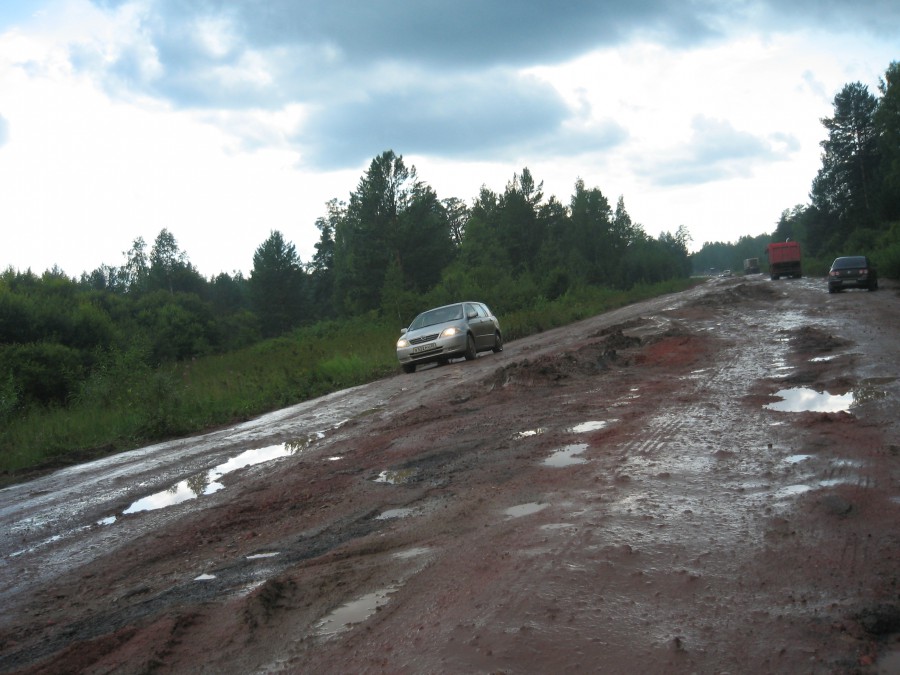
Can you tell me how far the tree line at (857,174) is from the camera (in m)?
67.1

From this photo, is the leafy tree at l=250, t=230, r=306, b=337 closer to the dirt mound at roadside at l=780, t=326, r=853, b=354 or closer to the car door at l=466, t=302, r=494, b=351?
the car door at l=466, t=302, r=494, b=351

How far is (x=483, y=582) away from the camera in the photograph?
3824 millimetres

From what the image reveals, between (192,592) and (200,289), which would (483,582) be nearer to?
(192,592)

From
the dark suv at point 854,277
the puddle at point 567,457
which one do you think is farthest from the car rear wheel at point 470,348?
the dark suv at point 854,277

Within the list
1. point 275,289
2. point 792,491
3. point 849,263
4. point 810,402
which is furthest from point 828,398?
point 275,289

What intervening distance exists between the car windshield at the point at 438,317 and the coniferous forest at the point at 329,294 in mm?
1696

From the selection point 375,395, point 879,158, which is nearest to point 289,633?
point 375,395

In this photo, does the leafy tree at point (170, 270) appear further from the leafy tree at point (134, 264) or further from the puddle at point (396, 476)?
the puddle at point (396, 476)

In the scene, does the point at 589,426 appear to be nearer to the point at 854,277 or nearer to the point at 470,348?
the point at 470,348

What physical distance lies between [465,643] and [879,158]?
90943 mm

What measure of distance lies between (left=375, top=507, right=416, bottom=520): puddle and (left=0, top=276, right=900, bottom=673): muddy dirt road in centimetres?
2

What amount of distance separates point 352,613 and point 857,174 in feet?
300

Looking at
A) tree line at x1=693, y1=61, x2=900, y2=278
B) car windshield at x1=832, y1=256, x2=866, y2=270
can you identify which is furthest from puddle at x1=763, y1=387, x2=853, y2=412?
tree line at x1=693, y1=61, x2=900, y2=278

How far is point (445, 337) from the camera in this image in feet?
61.1
